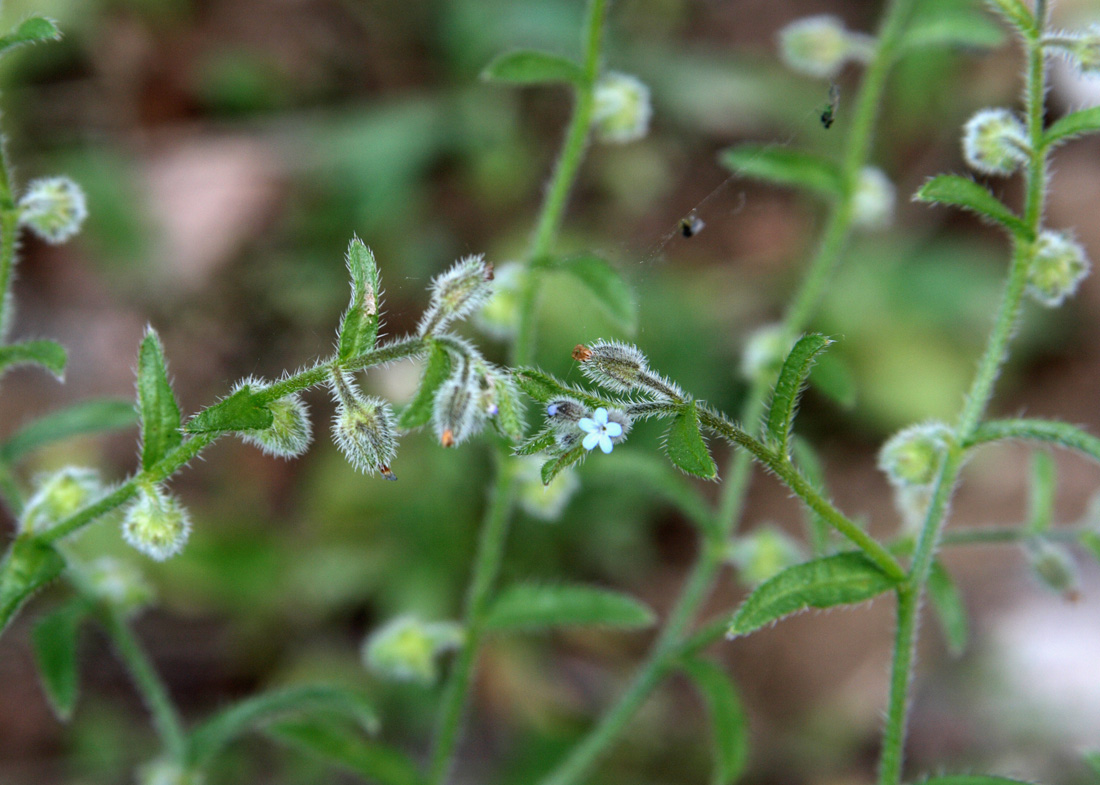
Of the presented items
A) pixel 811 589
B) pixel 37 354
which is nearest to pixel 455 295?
pixel 811 589

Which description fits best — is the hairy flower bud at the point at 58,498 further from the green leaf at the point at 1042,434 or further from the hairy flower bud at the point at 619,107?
the green leaf at the point at 1042,434

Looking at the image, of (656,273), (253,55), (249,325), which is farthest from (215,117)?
(656,273)

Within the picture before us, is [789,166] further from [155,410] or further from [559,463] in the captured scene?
[155,410]

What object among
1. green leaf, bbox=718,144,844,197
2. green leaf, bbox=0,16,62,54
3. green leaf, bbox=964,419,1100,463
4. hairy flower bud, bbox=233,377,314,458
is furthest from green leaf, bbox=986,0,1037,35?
green leaf, bbox=0,16,62,54

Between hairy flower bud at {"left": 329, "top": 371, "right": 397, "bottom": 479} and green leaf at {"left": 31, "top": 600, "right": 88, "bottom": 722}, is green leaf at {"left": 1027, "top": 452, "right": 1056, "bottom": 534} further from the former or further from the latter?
green leaf at {"left": 31, "top": 600, "right": 88, "bottom": 722}

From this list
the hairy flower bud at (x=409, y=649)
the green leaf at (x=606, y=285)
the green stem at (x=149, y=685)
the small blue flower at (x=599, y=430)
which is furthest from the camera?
the hairy flower bud at (x=409, y=649)

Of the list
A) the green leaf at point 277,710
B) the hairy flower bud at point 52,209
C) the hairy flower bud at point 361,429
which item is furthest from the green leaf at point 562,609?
the hairy flower bud at point 52,209

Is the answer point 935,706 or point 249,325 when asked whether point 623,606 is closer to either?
point 935,706
